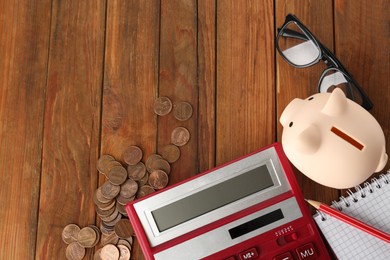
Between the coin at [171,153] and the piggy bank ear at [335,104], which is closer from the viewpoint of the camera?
the piggy bank ear at [335,104]

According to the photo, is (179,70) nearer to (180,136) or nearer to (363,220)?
(180,136)

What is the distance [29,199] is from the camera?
745 mm

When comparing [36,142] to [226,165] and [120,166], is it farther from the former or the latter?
[226,165]

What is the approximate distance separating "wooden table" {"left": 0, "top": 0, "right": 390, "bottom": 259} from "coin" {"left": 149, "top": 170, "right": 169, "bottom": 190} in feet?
0.07

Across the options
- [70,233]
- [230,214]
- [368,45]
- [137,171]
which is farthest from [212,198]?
[368,45]

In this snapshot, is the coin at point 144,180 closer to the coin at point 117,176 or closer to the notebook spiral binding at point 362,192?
the coin at point 117,176

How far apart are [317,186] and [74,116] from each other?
401mm

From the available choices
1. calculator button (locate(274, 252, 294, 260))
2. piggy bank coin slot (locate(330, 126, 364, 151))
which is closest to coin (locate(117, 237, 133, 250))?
calculator button (locate(274, 252, 294, 260))

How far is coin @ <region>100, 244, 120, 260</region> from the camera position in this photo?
2.33ft

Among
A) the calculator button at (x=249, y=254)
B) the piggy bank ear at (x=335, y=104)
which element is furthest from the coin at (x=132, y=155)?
the piggy bank ear at (x=335, y=104)

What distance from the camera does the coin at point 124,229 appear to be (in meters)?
0.71

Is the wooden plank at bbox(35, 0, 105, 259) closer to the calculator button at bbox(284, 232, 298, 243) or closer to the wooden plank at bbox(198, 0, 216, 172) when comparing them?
the wooden plank at bbox(198, 0, 216, 172)

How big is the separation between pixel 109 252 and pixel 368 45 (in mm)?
517

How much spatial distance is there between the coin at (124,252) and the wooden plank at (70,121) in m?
0.07
